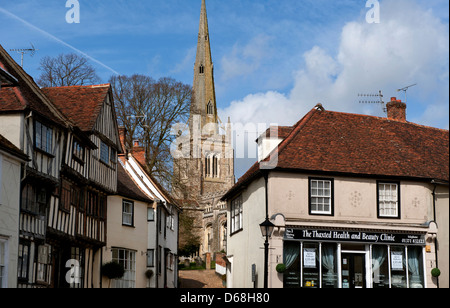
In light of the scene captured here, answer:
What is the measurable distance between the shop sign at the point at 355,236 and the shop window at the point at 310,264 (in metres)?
0.40

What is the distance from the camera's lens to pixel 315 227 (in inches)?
1042

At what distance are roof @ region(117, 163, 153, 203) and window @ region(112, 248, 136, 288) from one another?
252 centimetres

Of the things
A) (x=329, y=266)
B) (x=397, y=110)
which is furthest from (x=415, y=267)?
(x=397, y=110)

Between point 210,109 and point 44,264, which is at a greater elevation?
point 210,109

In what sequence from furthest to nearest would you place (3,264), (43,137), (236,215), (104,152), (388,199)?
(236,215) < (104,152) < (388,199) < (43,137) < (3,264)

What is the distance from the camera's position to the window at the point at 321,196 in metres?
26.9

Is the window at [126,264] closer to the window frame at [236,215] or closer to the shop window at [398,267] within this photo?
the window frame at [236,215]

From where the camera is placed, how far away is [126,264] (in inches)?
1240

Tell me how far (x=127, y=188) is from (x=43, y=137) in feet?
35.9

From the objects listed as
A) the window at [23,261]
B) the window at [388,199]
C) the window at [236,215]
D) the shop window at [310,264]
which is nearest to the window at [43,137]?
the window at [23,261]

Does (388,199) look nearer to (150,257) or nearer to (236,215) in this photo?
(236,215)

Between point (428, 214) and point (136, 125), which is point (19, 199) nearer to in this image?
point (428, 214)

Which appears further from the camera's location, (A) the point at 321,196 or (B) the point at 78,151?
(A) the point at 321,196
